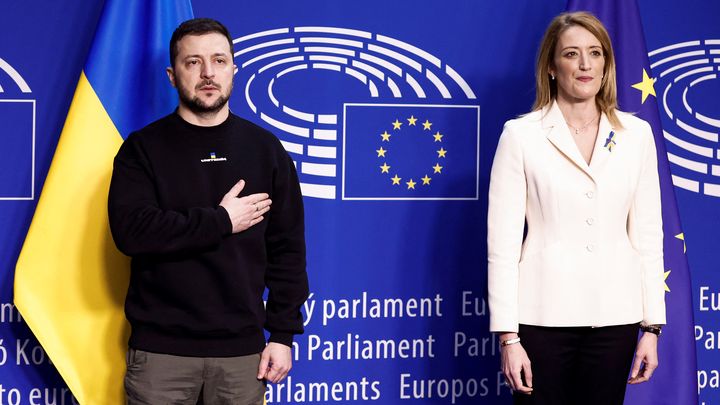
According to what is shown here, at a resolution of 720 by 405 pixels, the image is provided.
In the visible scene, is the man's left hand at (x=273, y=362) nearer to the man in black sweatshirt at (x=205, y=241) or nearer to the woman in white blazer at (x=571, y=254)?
the man in black sweatshirt at (x=205, y=241)

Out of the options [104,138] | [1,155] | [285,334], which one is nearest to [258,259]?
[285,334]

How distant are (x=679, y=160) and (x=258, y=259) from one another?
6.04 ft

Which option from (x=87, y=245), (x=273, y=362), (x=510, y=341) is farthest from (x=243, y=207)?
(x=510, y=341)

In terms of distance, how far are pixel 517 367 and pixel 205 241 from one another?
2.79 ft

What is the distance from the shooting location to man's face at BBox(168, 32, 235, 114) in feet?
7.60

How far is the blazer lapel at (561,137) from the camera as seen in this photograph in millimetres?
2338

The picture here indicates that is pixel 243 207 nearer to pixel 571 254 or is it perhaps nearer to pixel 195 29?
pixel 195 29

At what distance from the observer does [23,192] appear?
2855mm

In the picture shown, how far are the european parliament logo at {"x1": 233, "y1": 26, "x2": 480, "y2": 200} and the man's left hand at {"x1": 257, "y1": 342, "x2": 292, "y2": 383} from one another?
0.83 meters

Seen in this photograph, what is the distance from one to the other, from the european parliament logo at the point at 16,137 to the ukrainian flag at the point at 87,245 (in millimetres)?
271

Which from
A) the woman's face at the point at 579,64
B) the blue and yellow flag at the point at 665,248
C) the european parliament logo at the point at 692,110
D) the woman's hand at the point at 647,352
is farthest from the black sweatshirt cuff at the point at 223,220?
the european parliament logo at the point at 692,110

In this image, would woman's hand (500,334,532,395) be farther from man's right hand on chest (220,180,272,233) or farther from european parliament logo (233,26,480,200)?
european parliament logo (233,26,480,200)

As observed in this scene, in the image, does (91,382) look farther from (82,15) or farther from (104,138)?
(82,15)

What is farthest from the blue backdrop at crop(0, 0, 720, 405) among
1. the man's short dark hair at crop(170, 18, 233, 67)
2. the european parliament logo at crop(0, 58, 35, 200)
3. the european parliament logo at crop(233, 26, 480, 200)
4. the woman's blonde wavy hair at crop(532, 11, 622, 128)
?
the woman's blonde wavy hair at crop(532, 11, 622, 128)
